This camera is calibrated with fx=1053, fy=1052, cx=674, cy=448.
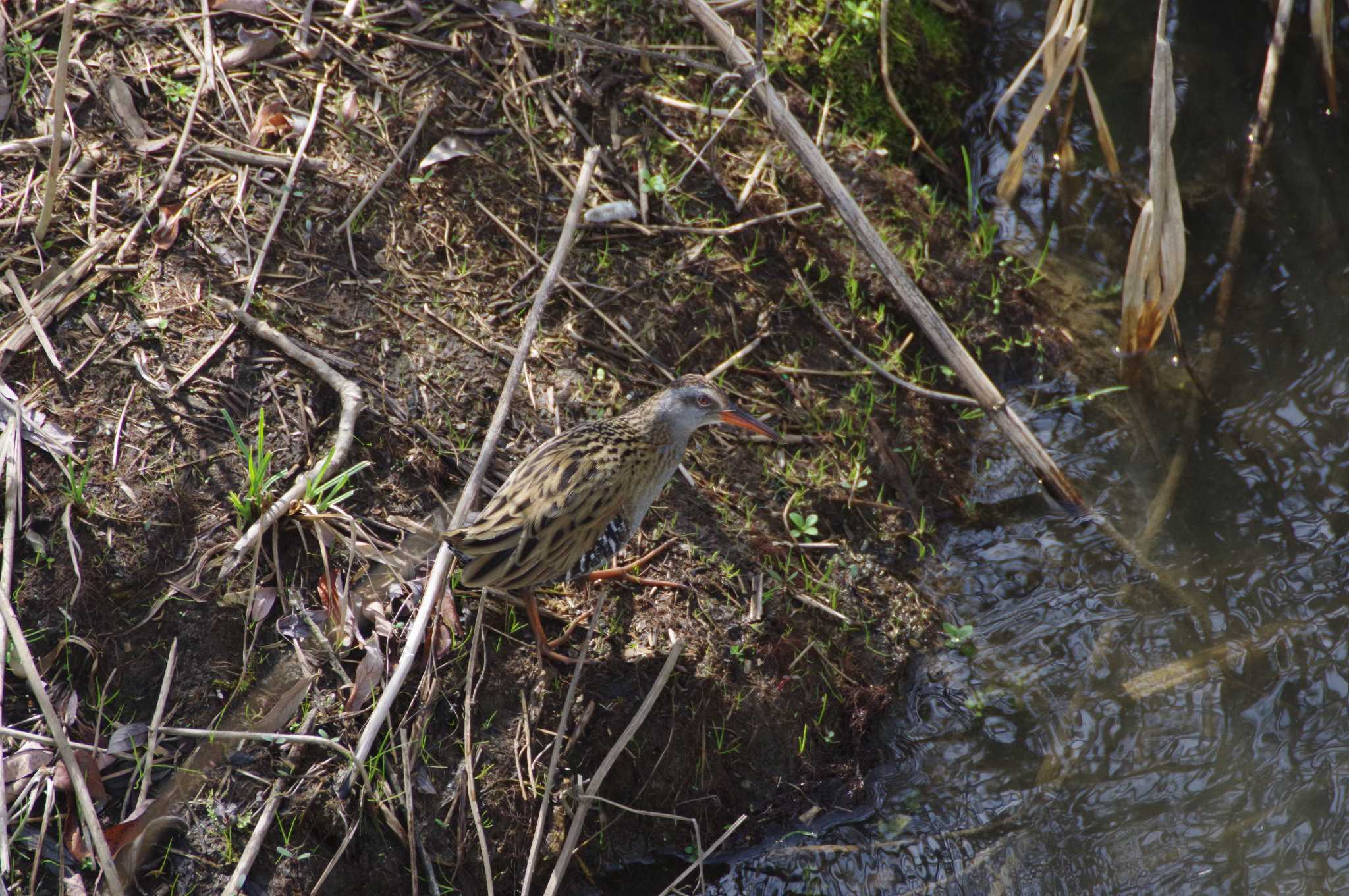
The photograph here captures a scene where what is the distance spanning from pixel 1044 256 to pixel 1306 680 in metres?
2.32

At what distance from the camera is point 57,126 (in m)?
3.66

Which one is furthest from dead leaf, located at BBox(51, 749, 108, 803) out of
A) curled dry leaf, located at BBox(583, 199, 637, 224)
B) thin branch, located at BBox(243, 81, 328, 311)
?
curled dry leaf, located at BBox(583, 199, 637, 224)

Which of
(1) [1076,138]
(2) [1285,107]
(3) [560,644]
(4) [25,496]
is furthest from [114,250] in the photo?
(2) [1285,107]

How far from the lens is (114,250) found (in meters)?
3.94

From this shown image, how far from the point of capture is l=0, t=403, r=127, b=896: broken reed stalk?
9.73 ft

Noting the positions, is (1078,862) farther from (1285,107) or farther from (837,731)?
(1285,107)

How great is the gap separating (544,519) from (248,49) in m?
2.48

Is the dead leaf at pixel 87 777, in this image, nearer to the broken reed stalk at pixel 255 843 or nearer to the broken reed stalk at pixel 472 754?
the broken reed stalk at pixel 255 843

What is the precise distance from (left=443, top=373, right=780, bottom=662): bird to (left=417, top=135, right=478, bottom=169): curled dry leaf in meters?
1.39

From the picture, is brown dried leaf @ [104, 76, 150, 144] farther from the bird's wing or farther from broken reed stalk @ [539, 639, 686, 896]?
broken reed stalk @ [539, 639, 686, 896]

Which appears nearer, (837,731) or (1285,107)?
(837,731)

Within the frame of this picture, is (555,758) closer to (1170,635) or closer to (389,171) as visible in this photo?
(389,171)

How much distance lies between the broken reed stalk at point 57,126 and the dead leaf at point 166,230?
1.15ft

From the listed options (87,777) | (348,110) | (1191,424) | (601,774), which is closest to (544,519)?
(601,774)
